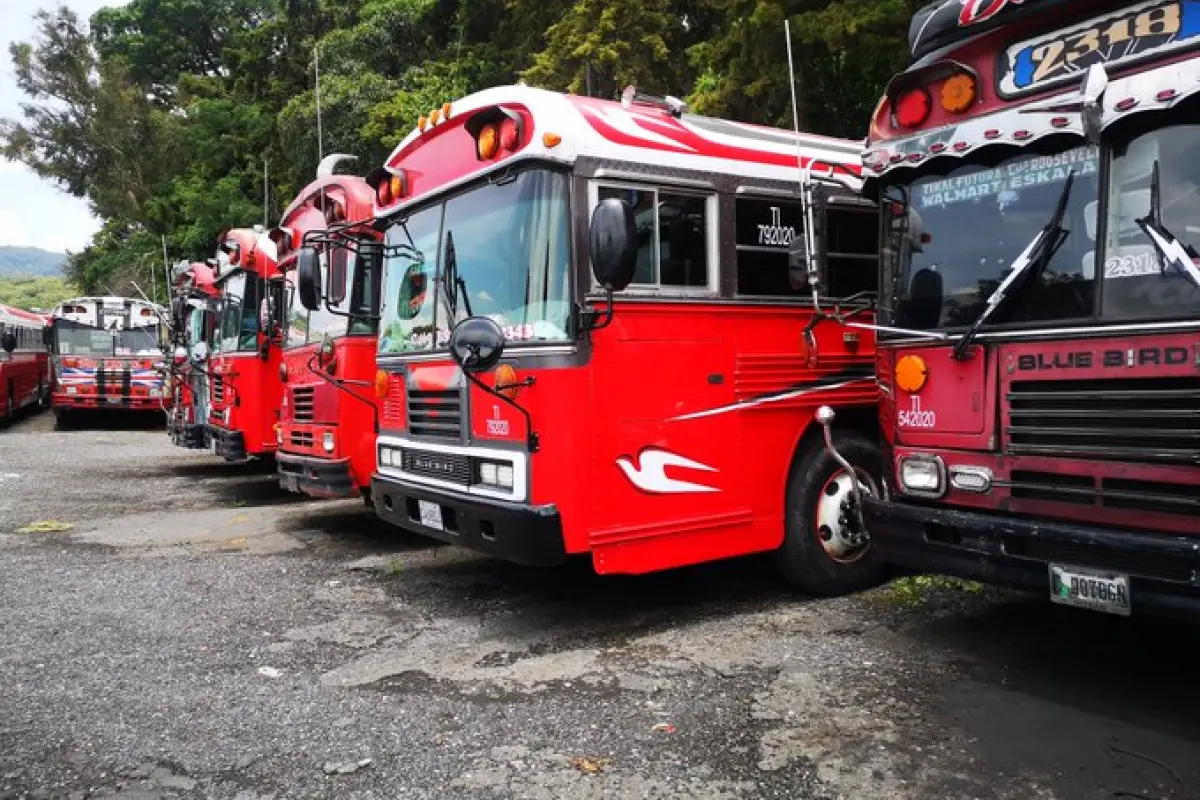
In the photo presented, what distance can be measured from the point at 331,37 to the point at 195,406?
12.4 meters

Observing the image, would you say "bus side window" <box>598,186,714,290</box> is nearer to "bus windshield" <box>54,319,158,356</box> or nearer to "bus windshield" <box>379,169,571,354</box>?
"bus windshield" <box>379,169,571,354</box>

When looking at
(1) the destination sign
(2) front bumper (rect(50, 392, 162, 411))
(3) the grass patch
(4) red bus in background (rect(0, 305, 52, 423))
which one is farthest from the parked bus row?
(4) red bus in background (rect(0, 305, 52, 423))

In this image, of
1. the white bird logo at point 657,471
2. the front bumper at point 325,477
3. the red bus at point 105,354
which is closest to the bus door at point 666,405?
the white bird logo at point 657,471

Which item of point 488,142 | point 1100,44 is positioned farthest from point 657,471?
point 1100,44

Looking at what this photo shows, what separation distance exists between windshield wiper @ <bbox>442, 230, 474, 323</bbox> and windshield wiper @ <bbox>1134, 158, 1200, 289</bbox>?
3.53 metres

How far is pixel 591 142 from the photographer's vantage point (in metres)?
5.00

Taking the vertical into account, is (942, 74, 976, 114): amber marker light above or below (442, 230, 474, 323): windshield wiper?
above

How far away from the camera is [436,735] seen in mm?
3979

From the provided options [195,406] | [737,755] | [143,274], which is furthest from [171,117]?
[737,755]

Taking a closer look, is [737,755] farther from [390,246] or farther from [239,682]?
[390,246]

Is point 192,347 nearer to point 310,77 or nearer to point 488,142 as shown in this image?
point 488,142

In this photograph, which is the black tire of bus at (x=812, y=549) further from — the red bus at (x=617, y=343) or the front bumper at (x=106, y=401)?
the front bumper at (x=106, y=401)

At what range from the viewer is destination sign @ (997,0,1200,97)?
3.72m

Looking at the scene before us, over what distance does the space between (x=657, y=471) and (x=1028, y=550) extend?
1.95 meters
